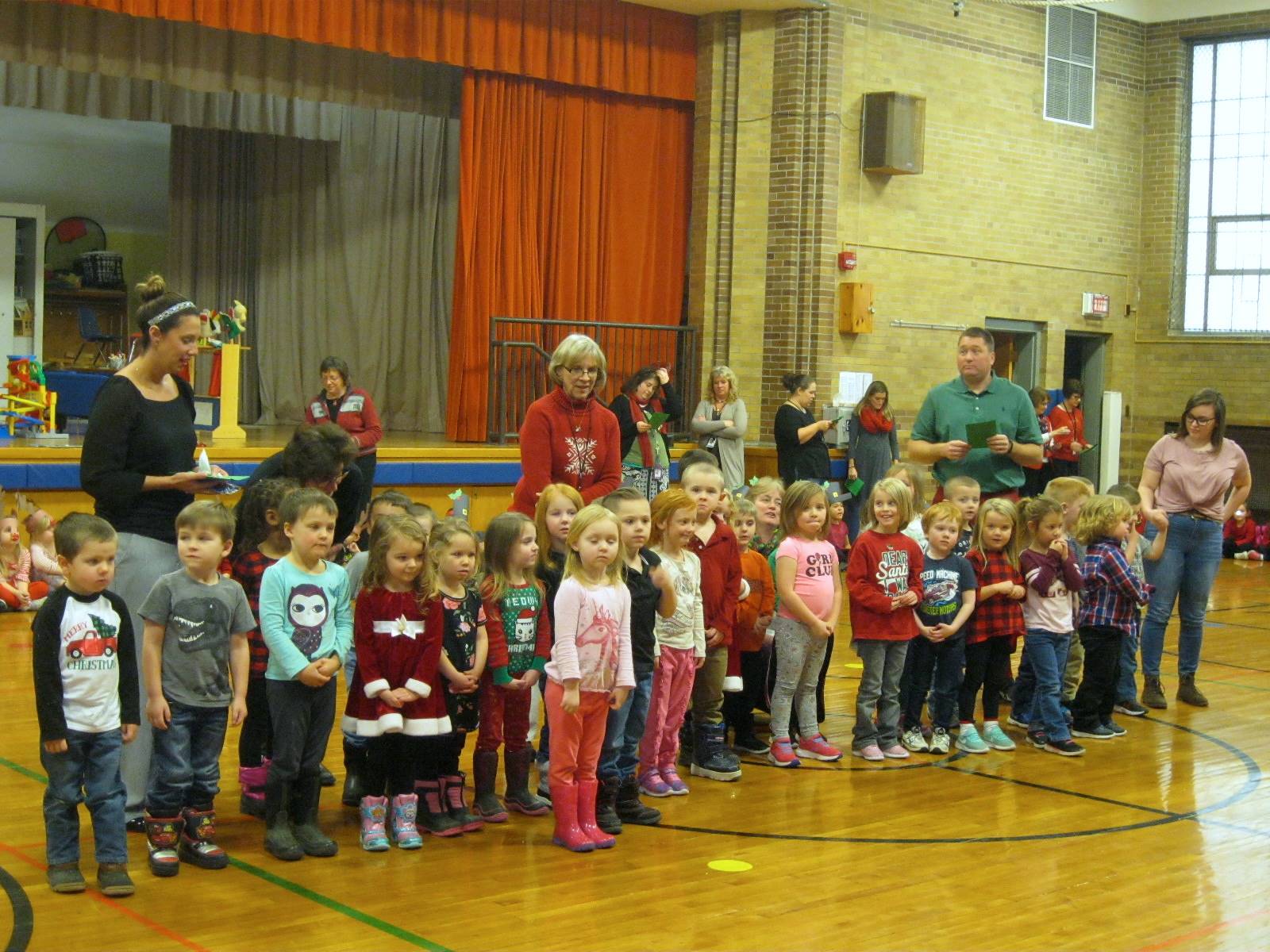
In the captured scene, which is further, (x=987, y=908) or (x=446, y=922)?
(x=987, y=908)

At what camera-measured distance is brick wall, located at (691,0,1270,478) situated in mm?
13828

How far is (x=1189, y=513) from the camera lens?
25.1 feet

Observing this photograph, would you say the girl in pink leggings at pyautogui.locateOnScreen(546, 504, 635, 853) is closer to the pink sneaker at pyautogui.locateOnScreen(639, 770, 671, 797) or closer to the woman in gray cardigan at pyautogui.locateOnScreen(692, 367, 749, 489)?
the pink sneaker at pyautogui.locateOnScreen(639, 770, 671, 797)

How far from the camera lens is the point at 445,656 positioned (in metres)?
4.90

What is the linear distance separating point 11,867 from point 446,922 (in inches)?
54.1

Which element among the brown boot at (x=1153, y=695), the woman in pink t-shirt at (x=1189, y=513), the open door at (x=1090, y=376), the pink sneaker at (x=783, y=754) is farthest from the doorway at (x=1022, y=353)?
the pink sneaker at (x=783, y=754)

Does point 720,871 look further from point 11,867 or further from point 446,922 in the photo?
point 11,867

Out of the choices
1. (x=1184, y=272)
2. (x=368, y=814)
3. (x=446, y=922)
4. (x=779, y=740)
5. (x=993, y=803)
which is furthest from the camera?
(x=1184, y=272)

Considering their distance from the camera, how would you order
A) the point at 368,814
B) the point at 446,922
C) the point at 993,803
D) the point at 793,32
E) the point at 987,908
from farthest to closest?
the point at 793,32, the point at 993,803, the point at 368,814, the point at 987,908, the point at 446,922

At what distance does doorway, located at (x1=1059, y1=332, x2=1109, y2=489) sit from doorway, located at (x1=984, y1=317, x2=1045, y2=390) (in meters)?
0.87

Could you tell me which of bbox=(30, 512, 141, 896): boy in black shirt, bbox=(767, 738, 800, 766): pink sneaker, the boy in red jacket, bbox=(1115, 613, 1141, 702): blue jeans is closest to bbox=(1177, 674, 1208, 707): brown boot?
bbox=(1115, 613, 1141, 702): blue jeans

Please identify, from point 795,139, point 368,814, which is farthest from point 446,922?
point 795,139

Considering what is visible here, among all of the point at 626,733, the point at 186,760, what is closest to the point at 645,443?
the point at 626,733

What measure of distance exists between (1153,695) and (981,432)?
6.10 ft
